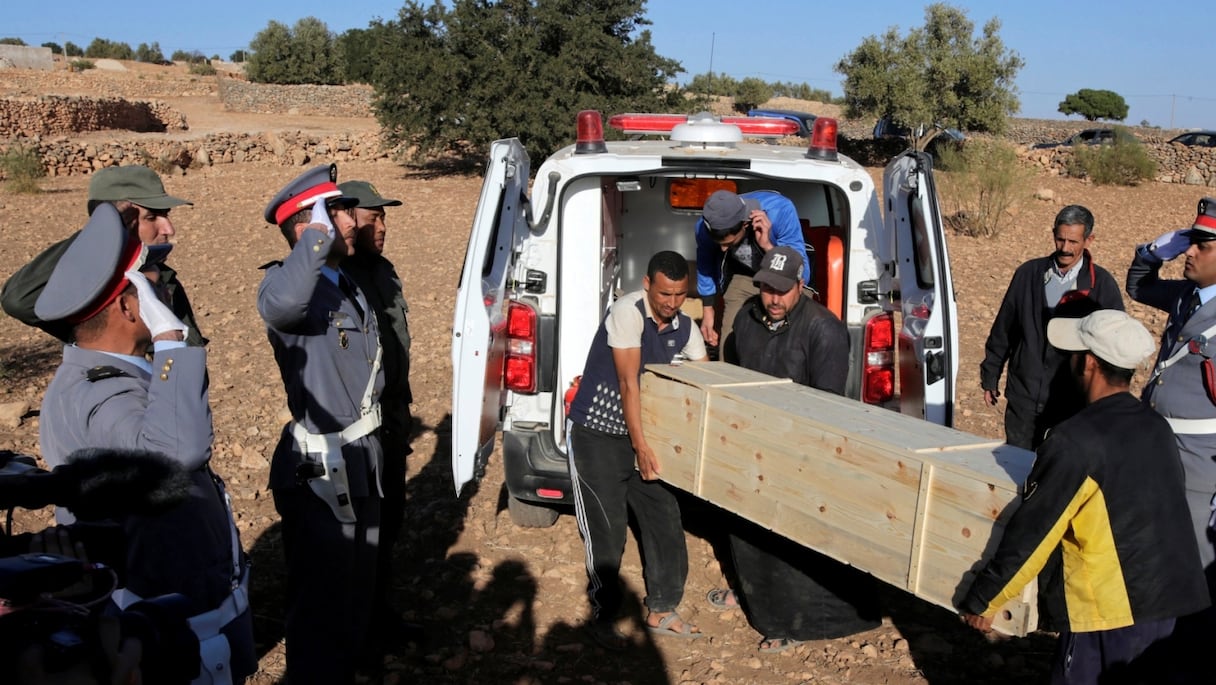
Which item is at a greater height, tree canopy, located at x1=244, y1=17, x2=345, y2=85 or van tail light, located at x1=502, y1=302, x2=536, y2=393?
tree canopy, located at x1=244, y1=17, x2=345, y2=85

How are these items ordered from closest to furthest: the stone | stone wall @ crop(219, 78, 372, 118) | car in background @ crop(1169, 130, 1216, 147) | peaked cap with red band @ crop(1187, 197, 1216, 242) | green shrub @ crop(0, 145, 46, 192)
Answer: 1. peaked cap with red band @ crop(1187, 197, 1216, 242)
2. the stone
3. green shrub @ crop(0, 145, 46, 192)
4. car in background @ crop(1169, 130, 1216, 147)
5. stone wall @ crop(219, 78, 372, 118)

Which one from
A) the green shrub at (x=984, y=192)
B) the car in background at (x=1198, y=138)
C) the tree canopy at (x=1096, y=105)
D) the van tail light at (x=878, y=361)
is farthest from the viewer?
the tree canopy at (x=1096, y=105)

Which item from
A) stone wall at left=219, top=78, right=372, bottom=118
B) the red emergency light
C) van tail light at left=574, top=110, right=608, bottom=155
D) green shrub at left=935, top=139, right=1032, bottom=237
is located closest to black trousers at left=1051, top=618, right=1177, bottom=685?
van tail light at left=574, top=110, right=608, bottom=155

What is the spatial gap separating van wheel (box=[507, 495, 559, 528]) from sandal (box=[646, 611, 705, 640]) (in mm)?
1029

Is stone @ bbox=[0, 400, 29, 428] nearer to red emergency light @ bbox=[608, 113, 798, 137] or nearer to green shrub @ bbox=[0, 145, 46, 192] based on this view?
red emergency light @ bbox=[608, 113, 798, 137]

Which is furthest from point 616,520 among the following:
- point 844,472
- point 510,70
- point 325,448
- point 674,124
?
point 510,70

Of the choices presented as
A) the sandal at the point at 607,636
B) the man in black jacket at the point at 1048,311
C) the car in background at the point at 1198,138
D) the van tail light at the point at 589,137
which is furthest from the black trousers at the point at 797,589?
A: the car in background at the point at 1198,138

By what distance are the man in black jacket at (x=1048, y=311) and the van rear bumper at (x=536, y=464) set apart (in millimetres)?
2027

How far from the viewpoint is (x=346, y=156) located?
75.7 feet

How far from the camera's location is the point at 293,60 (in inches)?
1633

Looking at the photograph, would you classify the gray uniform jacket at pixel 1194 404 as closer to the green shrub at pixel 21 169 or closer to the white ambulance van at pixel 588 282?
the white ambulance van at pixel 588 282

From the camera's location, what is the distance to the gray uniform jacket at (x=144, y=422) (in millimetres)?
2355

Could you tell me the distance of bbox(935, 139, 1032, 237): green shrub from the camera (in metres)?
13.9

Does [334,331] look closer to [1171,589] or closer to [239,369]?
[1171,589]
